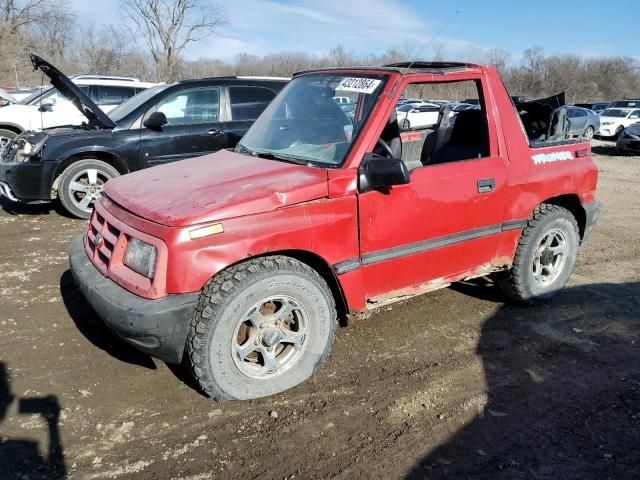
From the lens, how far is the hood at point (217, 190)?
2.84 m

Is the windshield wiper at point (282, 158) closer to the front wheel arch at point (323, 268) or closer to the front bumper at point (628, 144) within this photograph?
the front wheel arch at point (323, 268)

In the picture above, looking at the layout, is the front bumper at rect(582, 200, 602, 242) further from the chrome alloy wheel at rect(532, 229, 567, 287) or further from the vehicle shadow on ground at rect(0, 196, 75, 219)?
the vehicle shadow on ground at rect(0, 196, 75, 219)

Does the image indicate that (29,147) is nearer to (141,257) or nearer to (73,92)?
(73,92)

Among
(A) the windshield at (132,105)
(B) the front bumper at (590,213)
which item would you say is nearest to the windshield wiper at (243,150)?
(B) the front bumper at (590,213)

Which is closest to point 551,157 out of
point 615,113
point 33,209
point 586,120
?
point 33,209

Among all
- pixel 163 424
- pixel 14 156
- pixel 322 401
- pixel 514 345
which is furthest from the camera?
pixel 14 156

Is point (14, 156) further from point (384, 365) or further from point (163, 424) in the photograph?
point (384, 365)

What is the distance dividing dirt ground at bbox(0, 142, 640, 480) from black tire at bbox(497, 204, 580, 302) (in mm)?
187

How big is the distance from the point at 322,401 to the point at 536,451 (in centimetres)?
122

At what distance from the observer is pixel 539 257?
4.51 m

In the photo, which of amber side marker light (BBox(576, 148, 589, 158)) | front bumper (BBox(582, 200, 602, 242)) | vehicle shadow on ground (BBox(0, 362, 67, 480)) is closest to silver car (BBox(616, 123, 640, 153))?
front bumper (BBox(582, 200, 602, 242))

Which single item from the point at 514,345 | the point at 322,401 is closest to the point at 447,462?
the point at 322,401

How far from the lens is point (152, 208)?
295 cm

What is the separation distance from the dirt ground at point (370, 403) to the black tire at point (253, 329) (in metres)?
0.14
